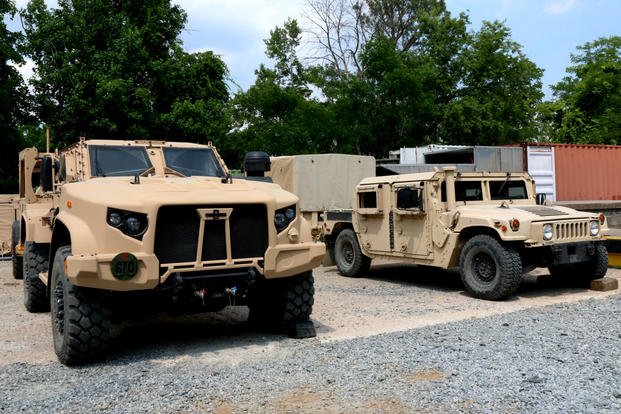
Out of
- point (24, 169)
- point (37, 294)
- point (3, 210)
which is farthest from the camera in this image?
point (3, 210)

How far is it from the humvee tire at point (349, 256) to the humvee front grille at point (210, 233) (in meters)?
5.44

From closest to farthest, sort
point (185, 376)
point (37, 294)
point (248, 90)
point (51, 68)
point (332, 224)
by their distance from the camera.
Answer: point (185, 376)
point (37, 294)
point (332, 224)
point (51, 68)
point (248, 90)

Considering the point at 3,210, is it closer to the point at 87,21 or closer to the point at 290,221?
the point at 87,21

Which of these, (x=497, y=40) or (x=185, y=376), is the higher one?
(x=497, y=40)

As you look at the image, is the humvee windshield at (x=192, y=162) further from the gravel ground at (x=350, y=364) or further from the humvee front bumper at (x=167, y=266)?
the gravel ground at (x=350, y=364)

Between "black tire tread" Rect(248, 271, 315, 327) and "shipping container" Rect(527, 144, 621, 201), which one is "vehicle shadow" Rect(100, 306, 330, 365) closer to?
"black tire tread" Rect(248, 271, 315, 327)

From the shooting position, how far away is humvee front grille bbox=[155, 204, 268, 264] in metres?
5.02

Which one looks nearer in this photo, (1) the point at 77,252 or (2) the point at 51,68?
(1) the point at 77,252

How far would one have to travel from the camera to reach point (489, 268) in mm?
8133

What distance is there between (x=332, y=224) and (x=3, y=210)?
29.9 ft

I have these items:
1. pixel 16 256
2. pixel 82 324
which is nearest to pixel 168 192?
pixel 82 324

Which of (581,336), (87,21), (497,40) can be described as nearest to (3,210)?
(87,21)

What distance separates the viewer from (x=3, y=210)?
15.3m

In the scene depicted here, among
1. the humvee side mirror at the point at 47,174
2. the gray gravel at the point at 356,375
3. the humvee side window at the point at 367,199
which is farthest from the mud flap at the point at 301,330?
the humvee side window at the point at 367,199
